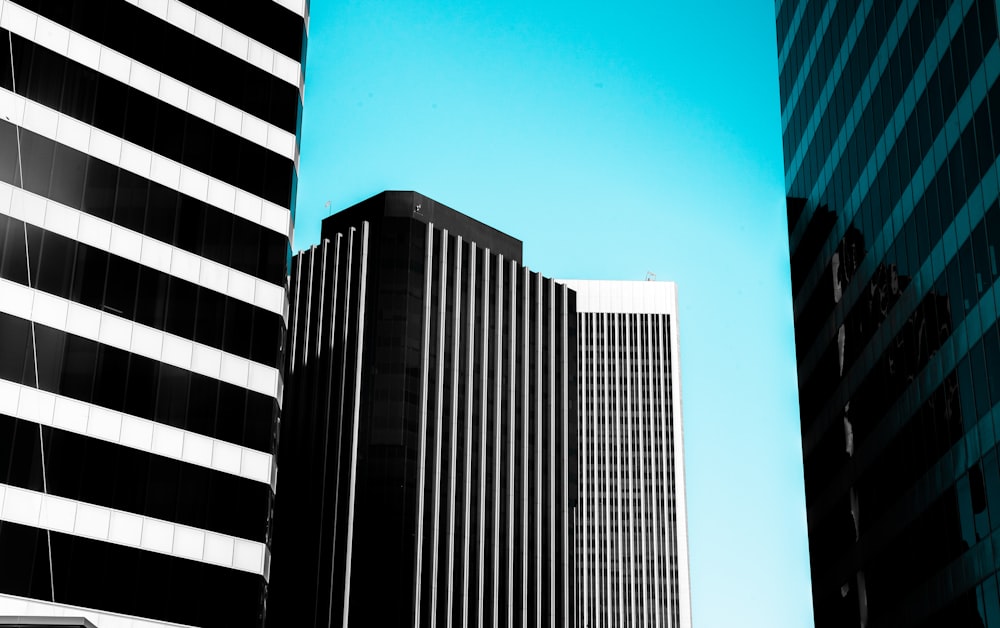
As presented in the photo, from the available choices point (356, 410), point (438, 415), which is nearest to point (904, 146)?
point (438, 415)

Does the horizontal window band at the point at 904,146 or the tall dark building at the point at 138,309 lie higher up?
the horizontal window band at the point at 904,146

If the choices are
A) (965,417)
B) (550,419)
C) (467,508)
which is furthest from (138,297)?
(550,419)

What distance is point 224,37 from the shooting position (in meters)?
56.3

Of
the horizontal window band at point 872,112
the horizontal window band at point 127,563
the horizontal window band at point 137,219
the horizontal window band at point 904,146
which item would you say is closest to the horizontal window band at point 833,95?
the horizontal window band at point 872,112

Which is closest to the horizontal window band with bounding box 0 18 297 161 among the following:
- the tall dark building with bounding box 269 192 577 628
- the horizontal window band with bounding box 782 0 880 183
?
the horizontal window band with bounding box 782 0 880 183

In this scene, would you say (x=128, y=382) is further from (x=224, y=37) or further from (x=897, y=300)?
(x=897, y=300)

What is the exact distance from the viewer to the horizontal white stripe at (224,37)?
54531mm

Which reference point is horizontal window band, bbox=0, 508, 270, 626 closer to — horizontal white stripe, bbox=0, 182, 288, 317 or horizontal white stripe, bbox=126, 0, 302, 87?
horizontal white stripe, bbox=0, 182, 288, 317

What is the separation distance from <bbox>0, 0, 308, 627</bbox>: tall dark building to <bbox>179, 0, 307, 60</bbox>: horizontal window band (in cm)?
20

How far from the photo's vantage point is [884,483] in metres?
67.8

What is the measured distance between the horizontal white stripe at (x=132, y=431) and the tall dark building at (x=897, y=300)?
3207 centimetres

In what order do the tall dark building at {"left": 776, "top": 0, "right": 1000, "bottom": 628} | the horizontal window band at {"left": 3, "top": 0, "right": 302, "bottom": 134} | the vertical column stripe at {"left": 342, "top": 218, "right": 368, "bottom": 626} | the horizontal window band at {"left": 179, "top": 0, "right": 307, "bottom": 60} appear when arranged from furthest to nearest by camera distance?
the vertical column stripe at {"left": 342, "top": 218, "right": 368, "bottom": 626} → the horizontal window band at {"left": 179, "top": 0, "right": 307, "bottom": 60} → the tall dark building at {"left": 776, "top": 0, "right": 1000, "bottom": 628} → the horizontal window band at {"left": 3, "top": 0, "right": 302, "bottom": 134}

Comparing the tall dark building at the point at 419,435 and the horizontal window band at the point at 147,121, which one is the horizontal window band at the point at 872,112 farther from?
the tall dark building at the point at 419,435

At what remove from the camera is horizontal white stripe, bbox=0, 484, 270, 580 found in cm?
4403
